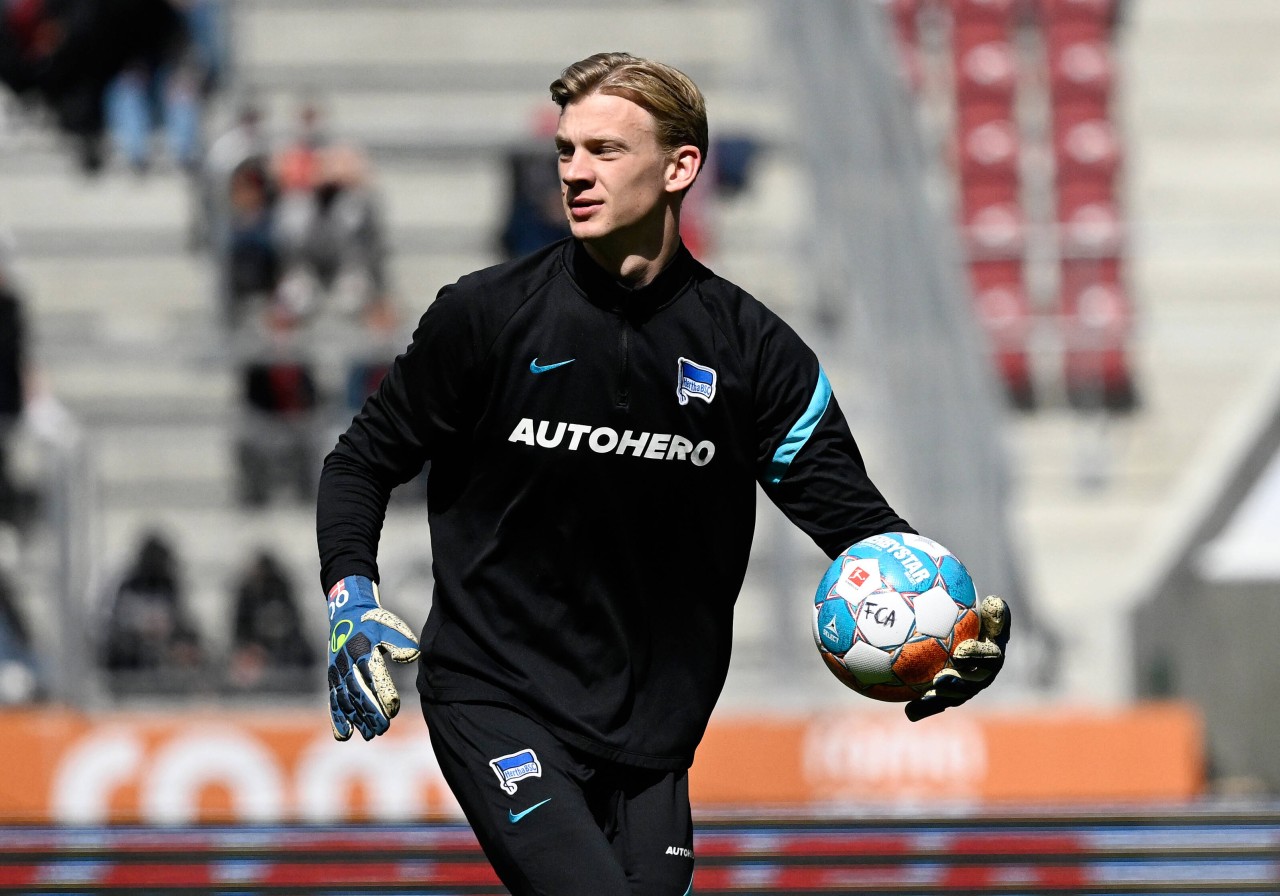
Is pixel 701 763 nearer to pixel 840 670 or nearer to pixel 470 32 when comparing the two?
pixel 840 670

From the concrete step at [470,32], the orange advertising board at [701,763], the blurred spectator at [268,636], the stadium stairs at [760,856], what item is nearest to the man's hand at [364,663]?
the stadium stairs at [760,856]

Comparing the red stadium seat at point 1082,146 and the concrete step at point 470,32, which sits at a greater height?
the concrete step at point 470,32

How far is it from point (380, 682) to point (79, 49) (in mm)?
9853

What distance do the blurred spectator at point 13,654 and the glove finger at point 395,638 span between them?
6.06 m

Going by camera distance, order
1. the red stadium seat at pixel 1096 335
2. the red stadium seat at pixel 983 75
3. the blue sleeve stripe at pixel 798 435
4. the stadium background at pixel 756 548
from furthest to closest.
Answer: the red stadium seat at pixel 983 75 < the red stadium seat at pixel 1096 335 < the stadium background at pixel 756 548 < the blue sleeve stripe at pixel 798 435

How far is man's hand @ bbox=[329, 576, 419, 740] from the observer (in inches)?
137

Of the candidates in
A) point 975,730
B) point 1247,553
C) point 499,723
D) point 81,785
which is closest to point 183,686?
point 81,785

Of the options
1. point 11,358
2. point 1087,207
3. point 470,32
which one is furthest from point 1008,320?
point 11,358

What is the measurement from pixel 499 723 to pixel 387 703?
0.30 m

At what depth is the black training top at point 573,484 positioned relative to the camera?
12.1ft

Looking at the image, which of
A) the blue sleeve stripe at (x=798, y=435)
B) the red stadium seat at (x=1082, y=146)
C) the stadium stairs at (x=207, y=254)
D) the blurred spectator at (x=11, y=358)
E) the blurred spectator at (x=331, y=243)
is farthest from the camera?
the red stadium seat at (x=1082, y=146)

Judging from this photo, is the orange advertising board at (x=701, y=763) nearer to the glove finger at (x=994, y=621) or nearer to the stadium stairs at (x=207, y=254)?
the stadium stairs at (x=207, y=254)

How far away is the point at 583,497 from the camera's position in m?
3.72

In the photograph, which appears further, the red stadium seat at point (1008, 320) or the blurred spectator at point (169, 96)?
the red stadium seat at point (1008, 320)
